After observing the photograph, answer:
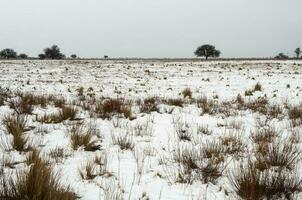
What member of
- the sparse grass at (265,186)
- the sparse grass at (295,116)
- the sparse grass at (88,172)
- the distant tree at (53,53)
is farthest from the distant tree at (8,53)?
the sparse grass at (265,186)

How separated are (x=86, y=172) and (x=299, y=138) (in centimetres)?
338

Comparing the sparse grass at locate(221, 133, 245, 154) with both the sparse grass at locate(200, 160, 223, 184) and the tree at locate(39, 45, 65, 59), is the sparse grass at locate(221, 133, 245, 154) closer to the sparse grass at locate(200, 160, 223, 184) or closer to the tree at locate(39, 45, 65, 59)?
the sparse grass at locate(200, 160, 223, 184)

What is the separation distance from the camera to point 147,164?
4.08 m

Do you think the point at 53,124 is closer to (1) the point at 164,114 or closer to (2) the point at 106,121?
(2) the point at 106,121

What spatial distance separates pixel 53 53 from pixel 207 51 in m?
38.4

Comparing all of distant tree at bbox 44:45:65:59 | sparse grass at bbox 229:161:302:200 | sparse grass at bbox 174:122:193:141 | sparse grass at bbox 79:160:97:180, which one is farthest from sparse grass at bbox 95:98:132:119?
distant tree at bbox 44:45:65:59


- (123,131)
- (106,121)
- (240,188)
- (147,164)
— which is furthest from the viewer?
(106,121)

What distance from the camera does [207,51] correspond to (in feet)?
284

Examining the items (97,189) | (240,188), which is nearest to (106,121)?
(97,189)

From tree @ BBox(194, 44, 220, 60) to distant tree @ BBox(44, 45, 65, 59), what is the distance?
3468cm

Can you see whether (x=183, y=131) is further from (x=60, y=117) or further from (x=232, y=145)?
(x=60, y=117)

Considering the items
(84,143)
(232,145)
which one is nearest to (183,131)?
(232,145)

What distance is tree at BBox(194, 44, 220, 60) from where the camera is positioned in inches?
3400

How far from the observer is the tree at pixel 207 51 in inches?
3400
